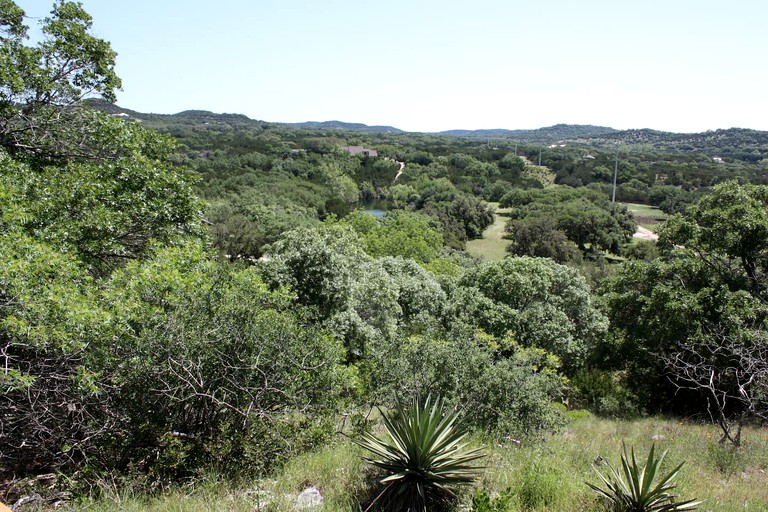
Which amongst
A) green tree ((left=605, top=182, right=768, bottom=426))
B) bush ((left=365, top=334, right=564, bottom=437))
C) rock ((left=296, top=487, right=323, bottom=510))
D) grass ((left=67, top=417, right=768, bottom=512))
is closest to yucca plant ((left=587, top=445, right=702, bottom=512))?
grass ((left=67, top=417, right=768, bottom=512))

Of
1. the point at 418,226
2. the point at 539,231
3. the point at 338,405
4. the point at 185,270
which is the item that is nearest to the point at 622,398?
the point at 338,405

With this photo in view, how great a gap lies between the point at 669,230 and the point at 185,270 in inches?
613

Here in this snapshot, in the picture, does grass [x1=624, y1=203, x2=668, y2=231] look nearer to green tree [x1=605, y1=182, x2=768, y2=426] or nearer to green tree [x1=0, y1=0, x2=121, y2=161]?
green tree [x1=605, y1=182, x2=768, y2=426]

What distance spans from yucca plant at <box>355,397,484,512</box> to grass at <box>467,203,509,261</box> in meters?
48.8

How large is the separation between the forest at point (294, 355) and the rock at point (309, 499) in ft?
0.38

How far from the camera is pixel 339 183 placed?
93000 mm

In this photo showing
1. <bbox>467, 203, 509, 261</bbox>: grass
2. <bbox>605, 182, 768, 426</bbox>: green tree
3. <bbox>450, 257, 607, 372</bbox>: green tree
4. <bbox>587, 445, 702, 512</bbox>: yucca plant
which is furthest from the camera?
<bbox>467, 203, 509, 261</bbox>: grass

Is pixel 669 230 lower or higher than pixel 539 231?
higher

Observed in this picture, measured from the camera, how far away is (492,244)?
63.7 m

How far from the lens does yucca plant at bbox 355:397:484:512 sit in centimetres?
501

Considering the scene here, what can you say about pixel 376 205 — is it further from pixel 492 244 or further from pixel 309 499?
pixel 309 499

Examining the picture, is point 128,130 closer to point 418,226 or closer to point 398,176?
point 418,226

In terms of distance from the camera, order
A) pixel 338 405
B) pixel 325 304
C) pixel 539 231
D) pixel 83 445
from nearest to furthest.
A: 1. pixel 83 445
2. pixel 338 405
3. pixel 325 304
4. pixel 539 231

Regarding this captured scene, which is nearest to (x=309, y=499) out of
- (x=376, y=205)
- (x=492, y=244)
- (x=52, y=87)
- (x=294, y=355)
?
(x=294, y=355)
